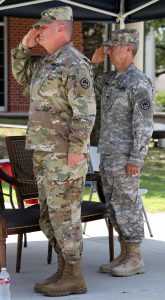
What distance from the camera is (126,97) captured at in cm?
641

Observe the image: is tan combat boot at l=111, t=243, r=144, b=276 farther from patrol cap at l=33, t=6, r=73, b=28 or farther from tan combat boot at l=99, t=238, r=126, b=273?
patrol cap at l=33, t=6, r=73, b=28

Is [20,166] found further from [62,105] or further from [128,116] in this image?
[62,105]

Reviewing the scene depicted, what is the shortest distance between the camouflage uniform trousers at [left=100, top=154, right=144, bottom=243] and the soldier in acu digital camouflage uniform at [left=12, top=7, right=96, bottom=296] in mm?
674

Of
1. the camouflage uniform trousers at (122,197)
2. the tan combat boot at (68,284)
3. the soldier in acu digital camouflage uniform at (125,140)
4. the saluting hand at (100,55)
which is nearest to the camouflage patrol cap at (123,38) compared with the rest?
the soldier in acu digital camouflage uniform at (125,140)

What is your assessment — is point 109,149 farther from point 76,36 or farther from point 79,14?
point 76,36

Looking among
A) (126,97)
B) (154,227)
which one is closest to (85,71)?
(126,97)

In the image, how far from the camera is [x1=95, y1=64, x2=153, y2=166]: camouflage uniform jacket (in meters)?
6.34

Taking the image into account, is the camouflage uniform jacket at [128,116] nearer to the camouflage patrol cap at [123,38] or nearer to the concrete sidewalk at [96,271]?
the camouflage patrol cap at [123,38]

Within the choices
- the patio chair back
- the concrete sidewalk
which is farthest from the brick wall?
the patio chair back

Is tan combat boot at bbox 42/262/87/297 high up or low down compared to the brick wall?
down

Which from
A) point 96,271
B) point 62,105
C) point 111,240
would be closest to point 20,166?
point 111,240

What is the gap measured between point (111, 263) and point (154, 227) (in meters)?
2.51

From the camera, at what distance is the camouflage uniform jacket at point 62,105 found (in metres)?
5.64

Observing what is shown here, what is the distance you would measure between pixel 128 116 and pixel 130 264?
1212mm
